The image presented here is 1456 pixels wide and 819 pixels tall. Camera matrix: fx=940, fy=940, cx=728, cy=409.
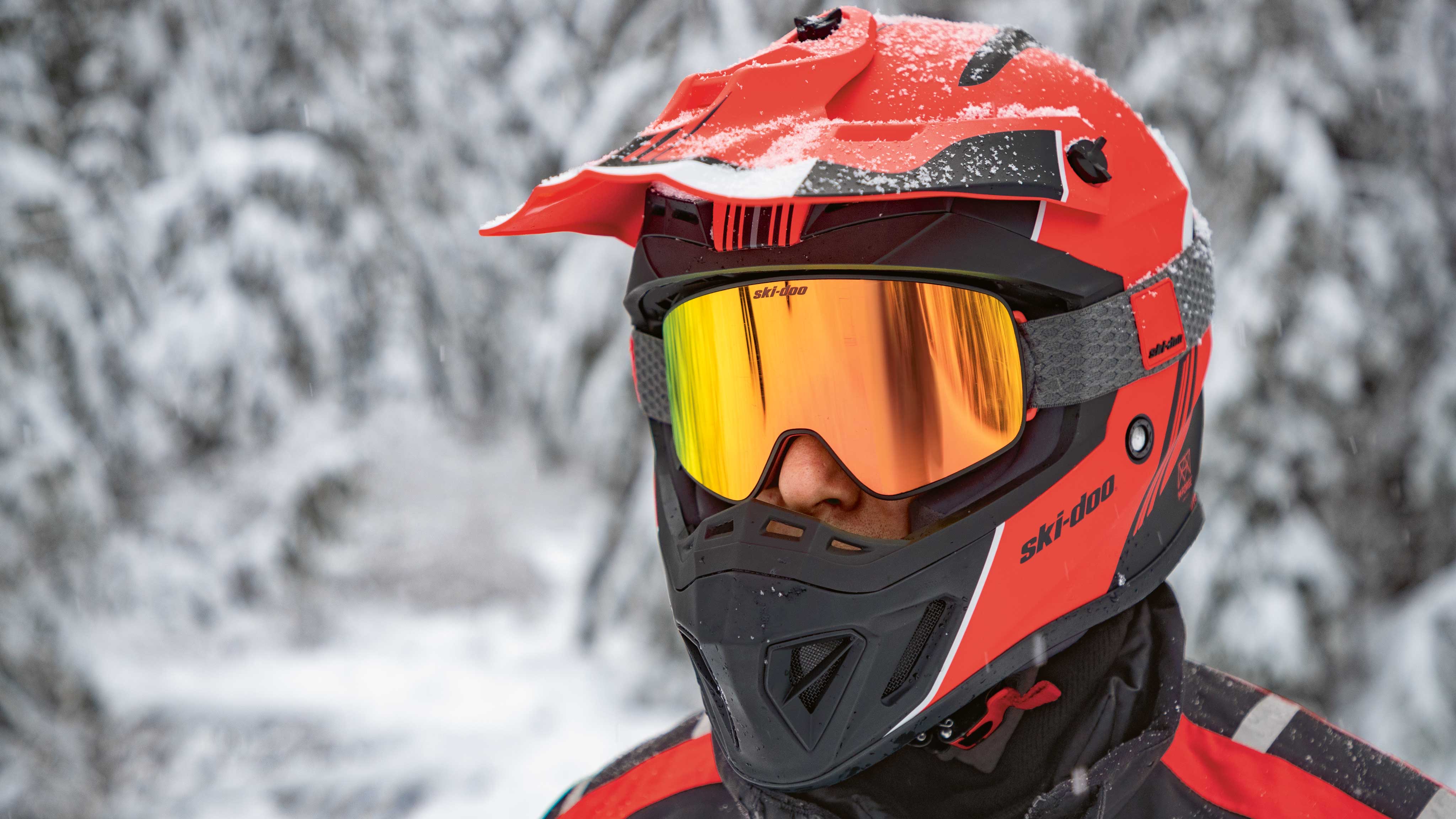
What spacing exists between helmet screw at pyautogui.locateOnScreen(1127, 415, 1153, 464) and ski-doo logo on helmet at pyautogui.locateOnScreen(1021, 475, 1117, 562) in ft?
0.19

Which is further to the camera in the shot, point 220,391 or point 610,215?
point 220,391

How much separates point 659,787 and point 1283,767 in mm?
1060

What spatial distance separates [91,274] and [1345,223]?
7.92 m

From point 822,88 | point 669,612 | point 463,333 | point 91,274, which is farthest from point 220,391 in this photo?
point 822,88

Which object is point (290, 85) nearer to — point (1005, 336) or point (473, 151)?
point (473, 151)

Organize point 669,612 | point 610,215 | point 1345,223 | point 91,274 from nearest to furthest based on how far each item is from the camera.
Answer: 1. point 610,215
2. point 1345,223
3. point 669,612
4. point 91,274

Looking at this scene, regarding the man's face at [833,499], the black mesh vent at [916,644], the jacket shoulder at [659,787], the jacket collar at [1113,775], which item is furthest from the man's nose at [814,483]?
the jacket shoulder at [659,787]

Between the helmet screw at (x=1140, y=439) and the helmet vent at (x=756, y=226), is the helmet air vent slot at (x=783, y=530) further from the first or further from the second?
the helmet screw at (x=1140, y=439)

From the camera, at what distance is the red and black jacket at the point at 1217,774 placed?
1379mm

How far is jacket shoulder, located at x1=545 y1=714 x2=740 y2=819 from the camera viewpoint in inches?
68.4

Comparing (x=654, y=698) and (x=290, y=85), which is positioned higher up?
(x=290, y=85)

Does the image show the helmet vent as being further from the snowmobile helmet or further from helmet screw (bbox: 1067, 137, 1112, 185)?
helmet screw (bbox: 1067, 137, 1112, 185)

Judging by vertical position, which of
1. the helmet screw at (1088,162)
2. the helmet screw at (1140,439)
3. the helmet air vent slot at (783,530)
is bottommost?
the helmet screw at (1140,439)

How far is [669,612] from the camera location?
5.56 metres
